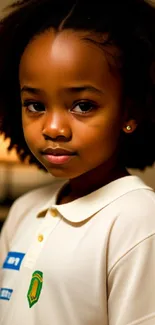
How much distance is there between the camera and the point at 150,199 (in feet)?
2.22

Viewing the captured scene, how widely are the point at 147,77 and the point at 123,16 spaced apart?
0.27 feet

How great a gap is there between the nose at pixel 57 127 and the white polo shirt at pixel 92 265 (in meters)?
0.10

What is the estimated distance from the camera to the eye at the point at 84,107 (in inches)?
25.9

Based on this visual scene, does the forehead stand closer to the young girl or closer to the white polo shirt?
the young girl

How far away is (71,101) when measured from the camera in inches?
25.9

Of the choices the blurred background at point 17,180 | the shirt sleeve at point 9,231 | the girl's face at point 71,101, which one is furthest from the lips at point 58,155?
the blurred background at point 17,180

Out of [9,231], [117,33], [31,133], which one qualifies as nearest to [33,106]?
[31,133]

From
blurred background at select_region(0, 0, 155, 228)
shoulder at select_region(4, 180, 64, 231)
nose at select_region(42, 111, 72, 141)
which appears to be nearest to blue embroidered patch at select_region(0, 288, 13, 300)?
shoulder at select_region(4, 180, 64, 231)

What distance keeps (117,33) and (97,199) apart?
0.21m

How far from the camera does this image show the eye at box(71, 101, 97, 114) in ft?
2.16

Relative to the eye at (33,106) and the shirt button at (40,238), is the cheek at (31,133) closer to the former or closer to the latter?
the eye at (33,106)

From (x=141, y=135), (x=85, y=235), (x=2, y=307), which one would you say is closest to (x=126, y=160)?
(x=141, y=135)

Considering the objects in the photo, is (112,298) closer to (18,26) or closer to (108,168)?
(108,168)

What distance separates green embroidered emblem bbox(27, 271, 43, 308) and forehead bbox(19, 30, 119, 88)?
0.25m
